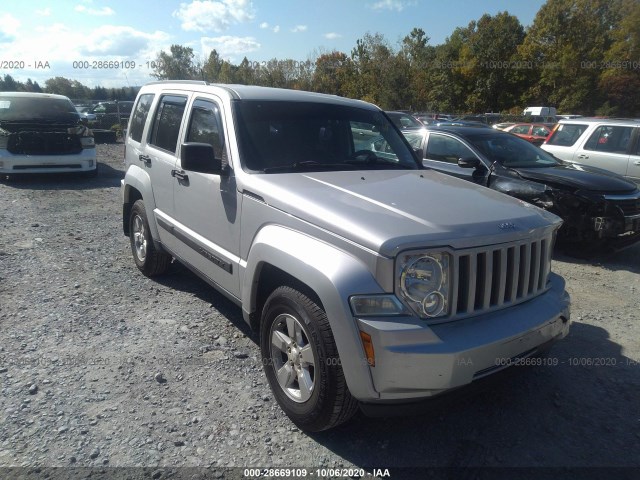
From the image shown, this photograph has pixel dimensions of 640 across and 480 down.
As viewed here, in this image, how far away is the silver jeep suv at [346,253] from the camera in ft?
8.08

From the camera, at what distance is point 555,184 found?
6535 millimetres

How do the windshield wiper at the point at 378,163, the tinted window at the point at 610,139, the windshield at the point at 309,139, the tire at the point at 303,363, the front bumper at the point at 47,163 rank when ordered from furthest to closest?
1. the front bumper at the point at 47,163
2. the tinted window at the point at 610,139
3. the windshield wiper at the point at 378,163
4. the windshield at the point at 309,139
5. the tire at the point at 303,363

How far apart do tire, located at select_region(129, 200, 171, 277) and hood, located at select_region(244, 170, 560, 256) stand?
2.27 meters

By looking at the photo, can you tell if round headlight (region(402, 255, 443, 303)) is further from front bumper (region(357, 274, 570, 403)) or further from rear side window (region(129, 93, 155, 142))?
rear side window (region(129, 93, 155, 142))

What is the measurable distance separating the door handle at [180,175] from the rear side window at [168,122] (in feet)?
0.82

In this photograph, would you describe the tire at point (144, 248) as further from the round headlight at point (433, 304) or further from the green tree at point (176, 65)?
the green tree at point (176, 65)

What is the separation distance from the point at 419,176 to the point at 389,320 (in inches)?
70.4

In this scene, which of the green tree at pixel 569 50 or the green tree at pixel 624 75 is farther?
the green tree at pixel 569 50

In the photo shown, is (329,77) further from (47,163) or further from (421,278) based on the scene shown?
(421,278)

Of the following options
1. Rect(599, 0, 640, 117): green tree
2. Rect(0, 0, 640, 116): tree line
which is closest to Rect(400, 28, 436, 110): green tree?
Rect(0, 0, 640, 116): tree line

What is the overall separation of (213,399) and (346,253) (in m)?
1.48

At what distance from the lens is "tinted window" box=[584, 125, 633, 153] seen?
9273 millimetres

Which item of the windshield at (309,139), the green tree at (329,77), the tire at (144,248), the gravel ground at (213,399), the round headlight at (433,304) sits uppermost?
the green tree at (329,77)

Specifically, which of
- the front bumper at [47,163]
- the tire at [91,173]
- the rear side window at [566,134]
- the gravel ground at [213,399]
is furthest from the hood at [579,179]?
the tire at [91,173]
